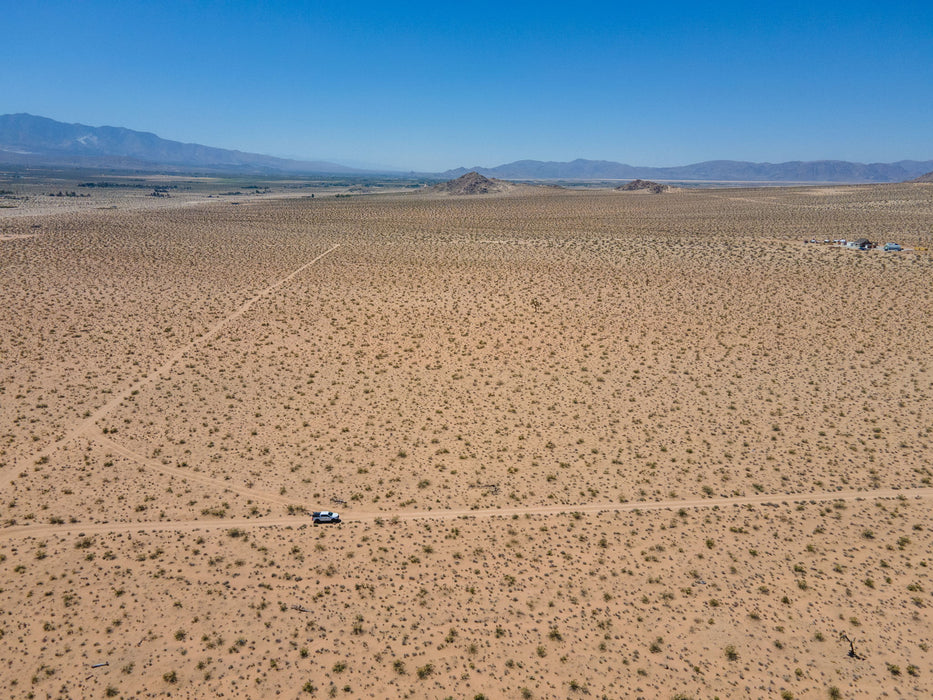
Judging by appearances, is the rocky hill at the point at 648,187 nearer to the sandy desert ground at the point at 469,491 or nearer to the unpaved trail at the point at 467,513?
the sandy desert ground at the point at 469,491

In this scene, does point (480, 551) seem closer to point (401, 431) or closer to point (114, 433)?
point (401, 431)

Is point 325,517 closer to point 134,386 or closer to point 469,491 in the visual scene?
point 469,491

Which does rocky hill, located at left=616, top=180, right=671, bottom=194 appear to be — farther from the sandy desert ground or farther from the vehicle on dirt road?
the vehicle on dirt road

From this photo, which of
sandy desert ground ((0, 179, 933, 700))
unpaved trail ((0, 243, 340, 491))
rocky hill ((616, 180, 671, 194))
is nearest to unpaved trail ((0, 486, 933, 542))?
sandy desert ground ((0, 179, 933, 700))

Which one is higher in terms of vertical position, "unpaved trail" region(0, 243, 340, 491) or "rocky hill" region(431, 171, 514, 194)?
"rocky hill" region(431, 171, 514, 194)

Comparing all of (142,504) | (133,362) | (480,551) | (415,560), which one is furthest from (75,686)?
(133,362)
